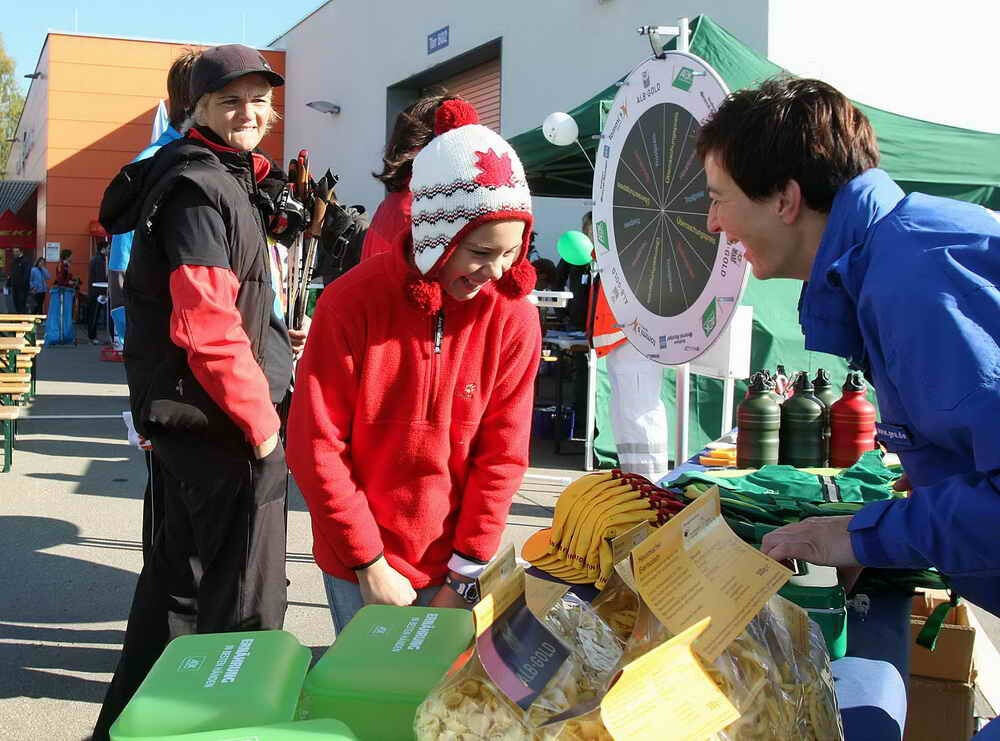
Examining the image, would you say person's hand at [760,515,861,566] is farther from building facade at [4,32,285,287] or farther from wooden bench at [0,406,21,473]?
building facade at [4,32,285,287]

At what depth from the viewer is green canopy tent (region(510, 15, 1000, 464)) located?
6.49 m

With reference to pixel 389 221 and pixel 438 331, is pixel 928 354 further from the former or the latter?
pixel 389 221

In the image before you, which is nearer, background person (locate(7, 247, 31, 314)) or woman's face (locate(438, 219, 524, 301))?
woman's face (locate(438, 219, 524, 301))

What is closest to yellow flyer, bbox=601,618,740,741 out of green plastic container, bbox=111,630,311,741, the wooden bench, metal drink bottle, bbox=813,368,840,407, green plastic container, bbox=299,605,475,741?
green plastic container, bbox=299,605,475,741

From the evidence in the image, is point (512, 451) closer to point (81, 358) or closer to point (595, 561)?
point (595, 561)

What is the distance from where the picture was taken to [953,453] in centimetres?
142

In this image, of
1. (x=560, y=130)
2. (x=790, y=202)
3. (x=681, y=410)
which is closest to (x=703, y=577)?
(x=790, y=202)

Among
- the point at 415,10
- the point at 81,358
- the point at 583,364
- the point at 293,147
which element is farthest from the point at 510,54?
the point at 293,147

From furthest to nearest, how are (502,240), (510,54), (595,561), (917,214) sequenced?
(510,54)
(502,240)
(595,561)
(917,214)

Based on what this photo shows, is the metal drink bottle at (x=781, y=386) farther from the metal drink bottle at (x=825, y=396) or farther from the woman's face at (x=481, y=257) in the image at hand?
the woman's face at (x=481, y=257)

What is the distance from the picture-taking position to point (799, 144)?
1.70 m

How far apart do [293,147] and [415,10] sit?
8.11 metres

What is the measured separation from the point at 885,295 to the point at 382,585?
1164mm

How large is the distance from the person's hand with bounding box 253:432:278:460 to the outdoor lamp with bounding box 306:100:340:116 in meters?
19.9
